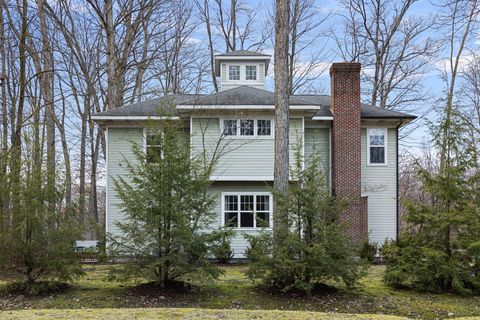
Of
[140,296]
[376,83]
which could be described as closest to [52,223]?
[140,296]

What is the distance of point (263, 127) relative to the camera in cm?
1738

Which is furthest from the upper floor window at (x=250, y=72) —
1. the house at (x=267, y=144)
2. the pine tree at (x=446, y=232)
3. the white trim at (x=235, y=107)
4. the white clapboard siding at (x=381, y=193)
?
the pine tree at (x=446, y=232)

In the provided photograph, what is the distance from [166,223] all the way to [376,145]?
11.7 m

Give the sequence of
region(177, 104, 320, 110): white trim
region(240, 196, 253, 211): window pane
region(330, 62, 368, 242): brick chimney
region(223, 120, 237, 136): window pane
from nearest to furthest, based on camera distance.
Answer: region(177, 104, 320, 110): white trim → region(223, 120, 237, 136): window pane → region(240, 196, 253, 211): window pane → region(330, 62, 368, 242): brick chimney

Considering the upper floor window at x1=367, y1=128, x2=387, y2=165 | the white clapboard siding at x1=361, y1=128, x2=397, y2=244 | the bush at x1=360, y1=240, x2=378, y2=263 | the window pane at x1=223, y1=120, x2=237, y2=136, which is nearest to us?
the bush at x1=360, y1=240, x2=378, y2=263

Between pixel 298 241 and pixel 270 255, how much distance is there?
0.72m

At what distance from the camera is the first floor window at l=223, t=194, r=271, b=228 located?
17.5m

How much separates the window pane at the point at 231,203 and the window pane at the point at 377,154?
18.5ft

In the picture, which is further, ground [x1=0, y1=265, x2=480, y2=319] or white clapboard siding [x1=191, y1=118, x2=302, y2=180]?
white clapboard siding [x1=191, y1=118, x2=302, y2=180]

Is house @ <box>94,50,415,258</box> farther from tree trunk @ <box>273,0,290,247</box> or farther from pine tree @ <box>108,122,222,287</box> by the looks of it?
pine tree @ <box>108,122,222,287</box>

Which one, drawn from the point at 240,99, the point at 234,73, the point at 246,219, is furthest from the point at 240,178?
the point at 234,73

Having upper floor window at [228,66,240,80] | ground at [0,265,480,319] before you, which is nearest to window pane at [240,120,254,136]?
upper floor window at [228,66,240,80]

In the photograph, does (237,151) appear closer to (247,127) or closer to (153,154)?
(247,127)

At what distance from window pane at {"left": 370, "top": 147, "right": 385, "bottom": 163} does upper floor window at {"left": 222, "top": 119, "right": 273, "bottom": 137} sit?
177 inches
